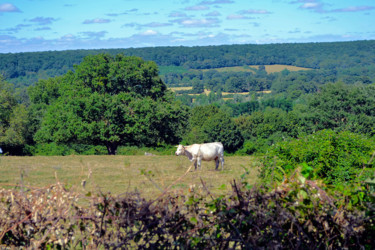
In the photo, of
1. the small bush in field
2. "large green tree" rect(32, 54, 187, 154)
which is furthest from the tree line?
the small bush in field

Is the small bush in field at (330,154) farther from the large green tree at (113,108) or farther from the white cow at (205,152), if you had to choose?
the large green tree at (113,108)

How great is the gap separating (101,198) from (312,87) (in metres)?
146

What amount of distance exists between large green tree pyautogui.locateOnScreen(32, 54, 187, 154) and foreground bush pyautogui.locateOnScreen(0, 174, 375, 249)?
31.2 m

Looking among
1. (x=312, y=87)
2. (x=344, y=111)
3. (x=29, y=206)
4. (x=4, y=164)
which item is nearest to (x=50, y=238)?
(x=29, y=206)

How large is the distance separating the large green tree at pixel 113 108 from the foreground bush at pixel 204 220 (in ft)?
102

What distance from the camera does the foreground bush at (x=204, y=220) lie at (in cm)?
383

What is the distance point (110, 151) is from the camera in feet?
128

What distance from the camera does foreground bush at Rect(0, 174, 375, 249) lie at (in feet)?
12.6

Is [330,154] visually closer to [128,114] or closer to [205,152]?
[205,152]

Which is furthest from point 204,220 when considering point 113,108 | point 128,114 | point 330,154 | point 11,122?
point 11,122

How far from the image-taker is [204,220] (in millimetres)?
3947

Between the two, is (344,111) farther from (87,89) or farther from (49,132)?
(49,132)

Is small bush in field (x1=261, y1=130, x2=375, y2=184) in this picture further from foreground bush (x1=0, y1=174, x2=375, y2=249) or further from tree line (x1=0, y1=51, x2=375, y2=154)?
tree line (x1=0, y1=51, x2=375, y2=154)

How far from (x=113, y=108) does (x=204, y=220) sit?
105 feet
